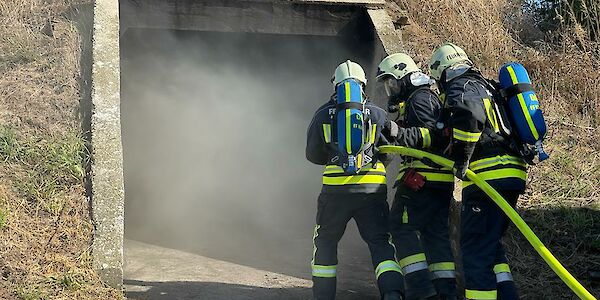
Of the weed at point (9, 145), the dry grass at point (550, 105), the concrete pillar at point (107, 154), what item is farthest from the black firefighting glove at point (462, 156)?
the weed at point (9, 145)

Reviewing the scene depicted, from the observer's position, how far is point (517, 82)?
5.44m

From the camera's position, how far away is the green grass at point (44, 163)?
663 centimetres

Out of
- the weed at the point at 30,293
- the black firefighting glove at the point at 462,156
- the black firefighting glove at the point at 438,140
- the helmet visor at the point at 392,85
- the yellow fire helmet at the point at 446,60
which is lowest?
the weed at the point at 30,293

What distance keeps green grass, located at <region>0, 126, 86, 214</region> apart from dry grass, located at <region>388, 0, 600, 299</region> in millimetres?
4446

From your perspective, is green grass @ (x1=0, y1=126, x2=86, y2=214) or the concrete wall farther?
the concrete wall

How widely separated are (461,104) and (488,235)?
42.2 inches

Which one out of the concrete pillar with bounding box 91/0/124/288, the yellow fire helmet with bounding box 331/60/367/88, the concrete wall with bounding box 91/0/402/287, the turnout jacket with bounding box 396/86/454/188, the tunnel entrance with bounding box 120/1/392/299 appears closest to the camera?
the yellow fire helmet with bounding box 331/60/367/88

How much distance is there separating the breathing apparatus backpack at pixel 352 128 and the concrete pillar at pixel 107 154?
2204 mm

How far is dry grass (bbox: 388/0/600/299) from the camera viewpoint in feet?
21.8

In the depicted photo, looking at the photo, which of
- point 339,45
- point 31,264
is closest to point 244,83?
point 339,45

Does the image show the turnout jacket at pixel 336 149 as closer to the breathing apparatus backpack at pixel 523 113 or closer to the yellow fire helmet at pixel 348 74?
the yellow fire helmet at pixel 348 74

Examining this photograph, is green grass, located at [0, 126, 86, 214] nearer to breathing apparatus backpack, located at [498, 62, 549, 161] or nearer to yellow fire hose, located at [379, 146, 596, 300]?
yellow fire hose, located at [379, 146, 596, 300]

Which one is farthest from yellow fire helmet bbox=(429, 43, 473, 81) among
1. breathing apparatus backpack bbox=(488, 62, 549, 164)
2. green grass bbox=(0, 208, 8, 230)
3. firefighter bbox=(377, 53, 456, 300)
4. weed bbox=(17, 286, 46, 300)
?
green grass bbox=(0, 208, 8, 230)

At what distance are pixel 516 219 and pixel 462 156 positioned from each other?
26.6 inches
